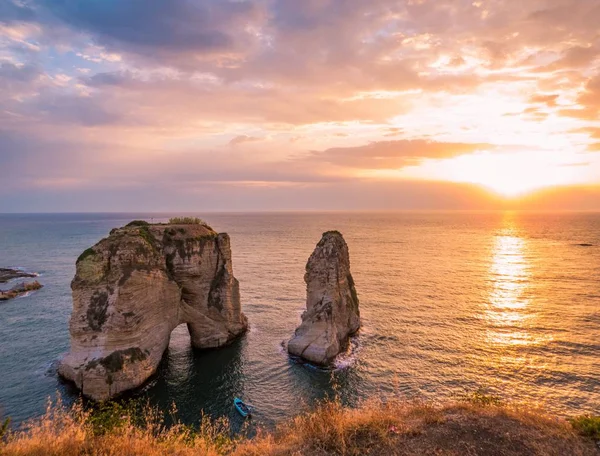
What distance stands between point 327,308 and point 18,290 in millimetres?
52664

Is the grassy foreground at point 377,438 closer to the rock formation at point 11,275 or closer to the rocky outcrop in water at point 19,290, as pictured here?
the rocky outcrop in water at point 19,290

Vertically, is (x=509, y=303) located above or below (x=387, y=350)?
above

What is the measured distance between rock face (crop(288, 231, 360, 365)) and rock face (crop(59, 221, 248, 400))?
854cm

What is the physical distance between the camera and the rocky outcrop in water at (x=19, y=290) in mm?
53438

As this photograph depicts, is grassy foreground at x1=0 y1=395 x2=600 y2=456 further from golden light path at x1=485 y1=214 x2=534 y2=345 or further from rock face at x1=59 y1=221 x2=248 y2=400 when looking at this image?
golden light path at x1=485 y1=214 x2=534 y2=345

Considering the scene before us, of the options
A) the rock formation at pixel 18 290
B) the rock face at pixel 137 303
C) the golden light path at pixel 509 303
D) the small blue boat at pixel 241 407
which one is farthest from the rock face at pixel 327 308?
the rock formation at pixel 18 290

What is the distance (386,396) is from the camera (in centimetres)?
2608

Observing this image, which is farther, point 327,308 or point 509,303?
point 509,303

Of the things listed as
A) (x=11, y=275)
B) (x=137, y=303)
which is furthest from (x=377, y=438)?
(x=11, y=275)

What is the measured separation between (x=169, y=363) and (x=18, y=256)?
97.7 meters

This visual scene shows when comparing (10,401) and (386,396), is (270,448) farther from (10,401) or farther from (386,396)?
(10,401)

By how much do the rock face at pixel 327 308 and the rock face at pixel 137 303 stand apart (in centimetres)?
854

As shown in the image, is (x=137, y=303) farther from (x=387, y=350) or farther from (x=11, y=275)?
(x=11, y=275)

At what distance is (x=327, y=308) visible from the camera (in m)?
33.3
